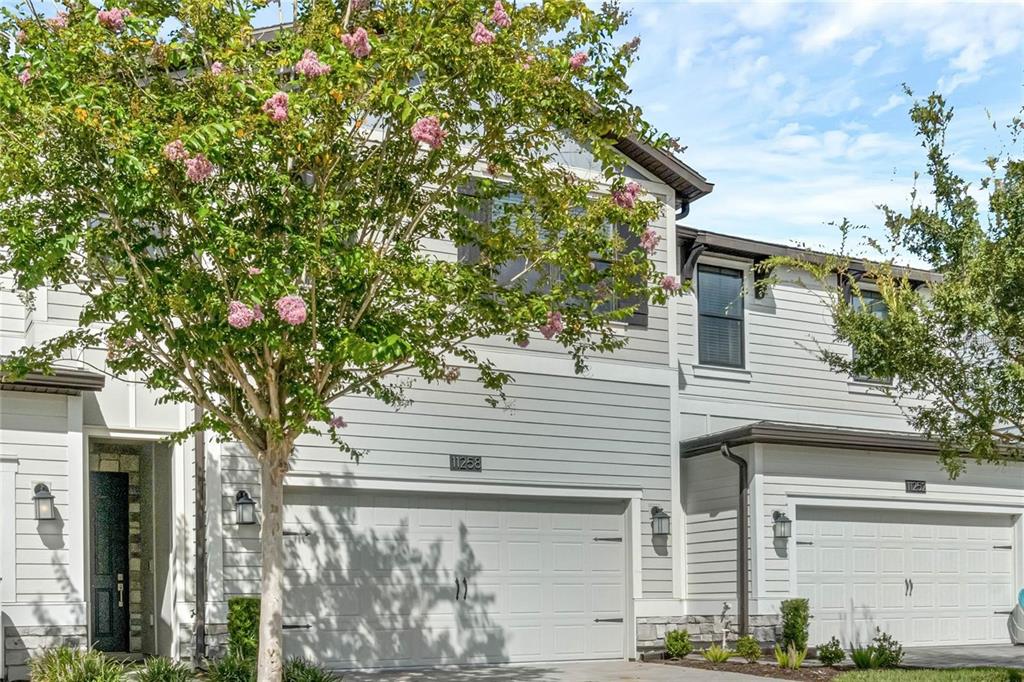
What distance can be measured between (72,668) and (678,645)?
838 cm

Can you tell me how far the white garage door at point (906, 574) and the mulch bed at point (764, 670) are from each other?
2257mm

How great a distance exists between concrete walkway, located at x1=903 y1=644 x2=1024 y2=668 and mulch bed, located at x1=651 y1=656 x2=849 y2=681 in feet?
5.24

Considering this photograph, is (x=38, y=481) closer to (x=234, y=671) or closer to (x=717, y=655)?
(x=234, y=671)

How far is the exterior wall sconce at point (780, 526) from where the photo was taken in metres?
17.5

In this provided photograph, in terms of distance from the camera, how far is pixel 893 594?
62.0ft

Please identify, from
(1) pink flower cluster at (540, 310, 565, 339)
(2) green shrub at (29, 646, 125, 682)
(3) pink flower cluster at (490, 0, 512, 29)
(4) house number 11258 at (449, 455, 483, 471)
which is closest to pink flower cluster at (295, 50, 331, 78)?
(3) pink flower cluster at (490, 0, 512, 29)

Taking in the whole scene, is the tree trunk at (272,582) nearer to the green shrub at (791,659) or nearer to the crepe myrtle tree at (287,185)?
the crepe myrtle tree at (287,185)

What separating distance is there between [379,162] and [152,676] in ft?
17.5

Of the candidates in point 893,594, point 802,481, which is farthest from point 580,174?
point 893,594

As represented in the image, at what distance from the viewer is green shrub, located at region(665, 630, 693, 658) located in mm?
17109

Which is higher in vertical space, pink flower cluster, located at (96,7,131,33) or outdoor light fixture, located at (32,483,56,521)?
pink flower cluster, located at (96,7,131,33)

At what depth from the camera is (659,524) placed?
17.6m

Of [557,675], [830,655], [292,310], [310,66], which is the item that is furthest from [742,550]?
[310,66]

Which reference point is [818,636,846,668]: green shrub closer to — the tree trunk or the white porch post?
the tree trunk
